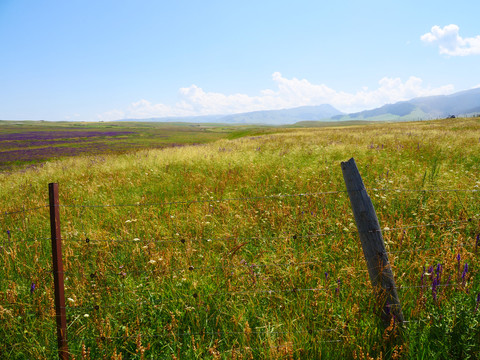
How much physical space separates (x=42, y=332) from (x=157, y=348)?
4.18ft

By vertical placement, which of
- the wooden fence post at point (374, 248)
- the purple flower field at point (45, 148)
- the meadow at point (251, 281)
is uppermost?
the purple flower field at point (45, 148)

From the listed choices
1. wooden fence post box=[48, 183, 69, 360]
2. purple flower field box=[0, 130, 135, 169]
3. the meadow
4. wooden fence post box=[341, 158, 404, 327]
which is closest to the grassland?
purple flower field box=[0, 130, 135, 169]

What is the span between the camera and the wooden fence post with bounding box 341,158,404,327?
2338 millimetres

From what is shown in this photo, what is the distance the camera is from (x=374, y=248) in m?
2.37

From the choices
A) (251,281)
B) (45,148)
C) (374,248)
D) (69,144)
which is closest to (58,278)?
(251,281)

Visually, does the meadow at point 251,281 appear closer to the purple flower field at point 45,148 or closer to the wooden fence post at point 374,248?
the wooden fence post at point 374,248

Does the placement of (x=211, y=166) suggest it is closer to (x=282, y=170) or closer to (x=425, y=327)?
(x=282, y=170)

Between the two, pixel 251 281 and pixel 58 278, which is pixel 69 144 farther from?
pixel 251 281

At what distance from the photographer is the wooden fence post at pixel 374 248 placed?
2338 millimetres

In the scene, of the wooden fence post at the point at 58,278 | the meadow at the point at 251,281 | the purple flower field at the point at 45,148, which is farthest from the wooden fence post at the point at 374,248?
the purple flower field at the point at 45,148

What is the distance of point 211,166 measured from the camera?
9.55 meters

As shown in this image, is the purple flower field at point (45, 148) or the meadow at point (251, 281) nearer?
the meadow at point (251, 281)

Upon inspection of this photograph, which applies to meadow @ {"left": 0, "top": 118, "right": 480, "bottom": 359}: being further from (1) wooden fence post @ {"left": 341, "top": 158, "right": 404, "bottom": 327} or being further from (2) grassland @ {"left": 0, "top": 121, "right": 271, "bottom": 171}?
(2) grassland @ {"left": 0, "top": 121, "right": 271, "bottom": 171}

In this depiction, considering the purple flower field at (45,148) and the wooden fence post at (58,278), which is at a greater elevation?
the purple flower field at (45,148)
